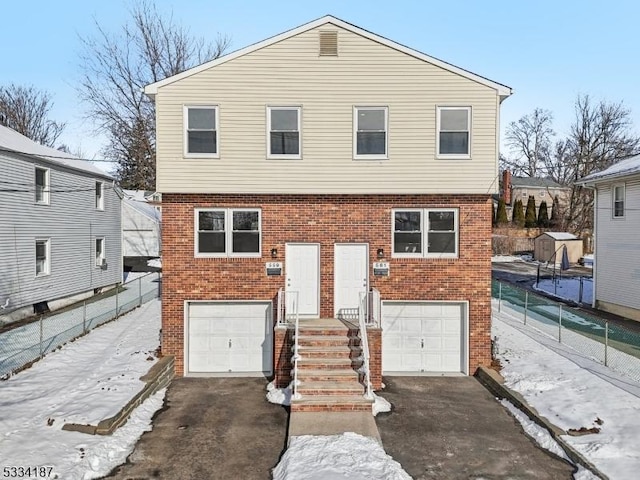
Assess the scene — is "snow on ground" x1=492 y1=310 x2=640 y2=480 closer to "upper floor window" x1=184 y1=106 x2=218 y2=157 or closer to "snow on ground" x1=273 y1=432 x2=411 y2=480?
"snow on ground" x1=273 y1=432 x2=411 y2=480

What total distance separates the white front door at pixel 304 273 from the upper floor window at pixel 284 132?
7.34 ft

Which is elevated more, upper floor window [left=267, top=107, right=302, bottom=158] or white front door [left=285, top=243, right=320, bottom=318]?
upper floor window [left=267, top=107, right=302, bottom=158]

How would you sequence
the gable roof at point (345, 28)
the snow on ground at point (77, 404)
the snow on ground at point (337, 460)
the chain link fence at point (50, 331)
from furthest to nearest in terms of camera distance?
the chain link fence at point (50, 331) → the gable roof at point (345, 28) → the snow on ground at point (77, 404) → the snow on ground at point (337, 460)

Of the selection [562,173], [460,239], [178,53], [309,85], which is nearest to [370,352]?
[460,239]

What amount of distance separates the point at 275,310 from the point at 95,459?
5.16 meters

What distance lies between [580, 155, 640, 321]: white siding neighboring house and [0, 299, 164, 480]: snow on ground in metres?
17.1

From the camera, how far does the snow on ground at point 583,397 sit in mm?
6613

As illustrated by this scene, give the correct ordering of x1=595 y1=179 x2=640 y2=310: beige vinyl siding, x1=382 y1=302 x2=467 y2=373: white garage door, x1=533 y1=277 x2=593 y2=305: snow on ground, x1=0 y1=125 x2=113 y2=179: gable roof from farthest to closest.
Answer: x1=533 y1=277 x2=593 y2=305: snow on ground, x1=595 y1=179 x2=640 y2=310: beige vinyl siding, x1=0 y1=125 x2=113 y2=179: gable roof, x1=382 y1=302 x2=467 y2=373: white garage door

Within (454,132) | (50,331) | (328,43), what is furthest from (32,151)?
(454,132)

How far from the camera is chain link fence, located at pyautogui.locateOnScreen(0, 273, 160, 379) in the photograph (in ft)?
35.7

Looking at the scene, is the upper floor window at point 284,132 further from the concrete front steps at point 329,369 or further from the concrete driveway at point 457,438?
the concrete driveway at point 457,438

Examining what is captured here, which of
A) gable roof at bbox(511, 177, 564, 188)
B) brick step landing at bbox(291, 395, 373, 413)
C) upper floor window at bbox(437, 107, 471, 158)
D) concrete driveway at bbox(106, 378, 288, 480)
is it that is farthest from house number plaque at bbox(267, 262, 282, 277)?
gable roof at bbox(511, 177, 564, 188)

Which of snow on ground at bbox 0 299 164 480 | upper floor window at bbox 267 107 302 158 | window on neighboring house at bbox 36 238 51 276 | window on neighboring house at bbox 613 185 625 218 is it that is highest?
upper floor window at bbox 267 107 302 158

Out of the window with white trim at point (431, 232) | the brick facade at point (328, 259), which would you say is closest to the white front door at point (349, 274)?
the brick facade at point (328, 259)
